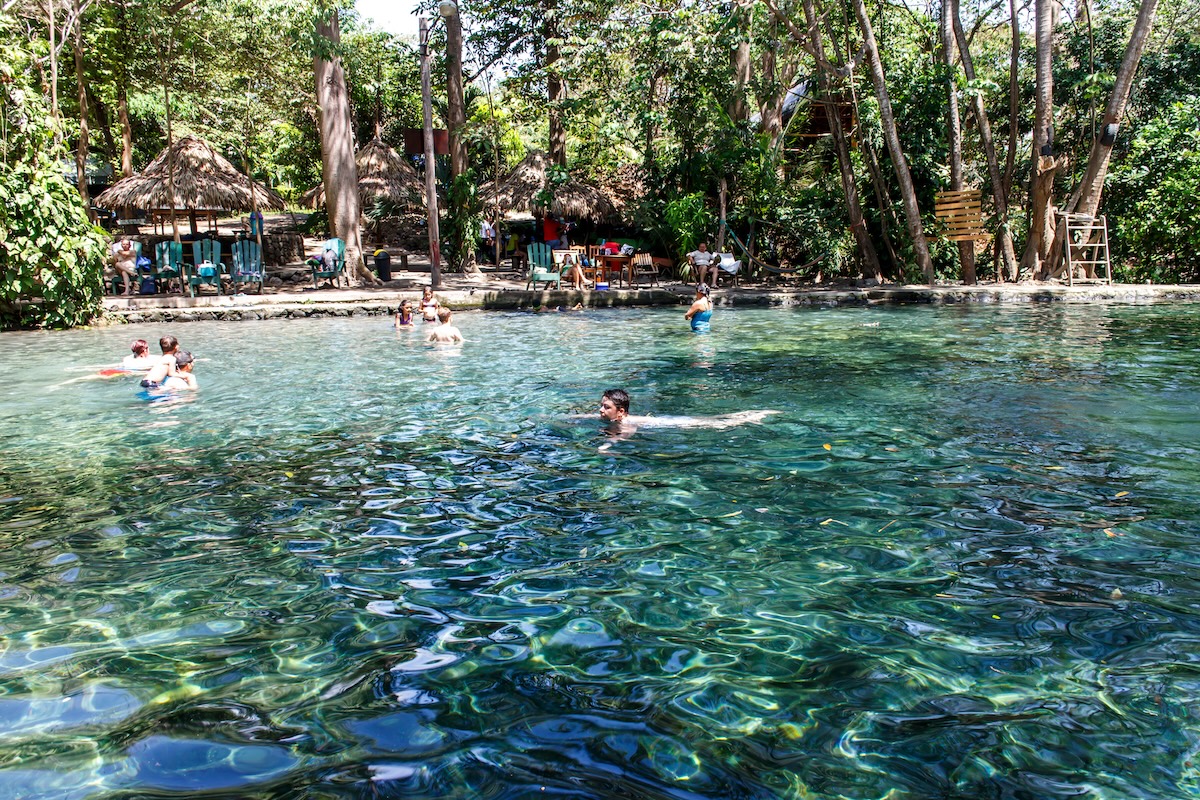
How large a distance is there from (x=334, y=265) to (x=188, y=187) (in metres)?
3.94

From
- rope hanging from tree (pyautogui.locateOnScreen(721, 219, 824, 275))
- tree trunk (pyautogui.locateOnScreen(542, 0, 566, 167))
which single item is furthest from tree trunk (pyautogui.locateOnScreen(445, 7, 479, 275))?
rope hanging from tree (pyautogui.locateOnScreen(721, 219, 824, 275))

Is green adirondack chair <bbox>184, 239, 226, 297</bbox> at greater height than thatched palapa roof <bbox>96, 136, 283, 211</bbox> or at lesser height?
lesser

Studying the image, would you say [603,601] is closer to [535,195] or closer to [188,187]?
[188,187]

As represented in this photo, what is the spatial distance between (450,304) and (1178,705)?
1713 centimetres

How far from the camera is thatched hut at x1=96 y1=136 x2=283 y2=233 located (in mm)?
21234

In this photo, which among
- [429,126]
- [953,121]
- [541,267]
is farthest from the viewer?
[541,267]

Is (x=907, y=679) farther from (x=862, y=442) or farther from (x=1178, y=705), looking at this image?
(x=862, y=442)

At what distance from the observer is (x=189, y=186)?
21.3m

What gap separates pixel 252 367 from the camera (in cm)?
1192

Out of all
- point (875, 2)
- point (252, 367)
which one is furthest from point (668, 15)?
point (252, 367)

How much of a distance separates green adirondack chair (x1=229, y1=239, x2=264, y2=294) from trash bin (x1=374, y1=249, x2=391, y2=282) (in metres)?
3.23

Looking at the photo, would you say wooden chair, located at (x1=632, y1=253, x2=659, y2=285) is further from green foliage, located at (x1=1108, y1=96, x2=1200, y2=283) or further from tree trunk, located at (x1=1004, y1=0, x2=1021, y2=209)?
green foliage, located at (x1=1108, y1=96, x2=1200, y2=283)

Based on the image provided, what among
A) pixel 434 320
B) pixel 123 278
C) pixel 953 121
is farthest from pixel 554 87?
pixel 434 320

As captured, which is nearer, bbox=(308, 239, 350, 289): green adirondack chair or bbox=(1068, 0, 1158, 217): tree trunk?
bbox=(1068, 0, 1158, 217): tree trunk
